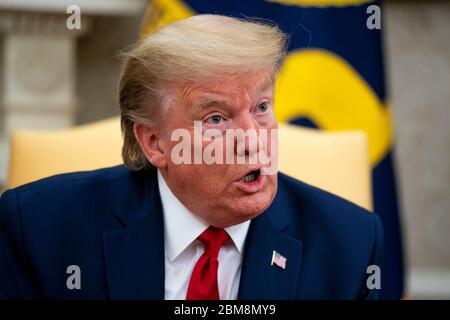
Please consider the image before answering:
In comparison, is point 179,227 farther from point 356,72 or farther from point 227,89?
point 356,72

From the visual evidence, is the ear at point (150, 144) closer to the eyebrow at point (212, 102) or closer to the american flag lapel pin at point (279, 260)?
Answer: the eyebrow at point (212, 102)

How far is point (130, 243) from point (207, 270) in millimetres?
123

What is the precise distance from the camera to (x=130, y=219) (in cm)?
121

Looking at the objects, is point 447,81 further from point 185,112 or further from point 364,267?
point 185,112

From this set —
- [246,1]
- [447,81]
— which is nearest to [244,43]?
[246,1]

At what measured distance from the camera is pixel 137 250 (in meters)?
1.18

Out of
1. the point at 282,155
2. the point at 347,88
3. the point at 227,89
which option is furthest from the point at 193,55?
the point at 347,88

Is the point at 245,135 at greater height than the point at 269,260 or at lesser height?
greater

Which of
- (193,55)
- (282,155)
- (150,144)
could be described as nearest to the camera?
(193,55)

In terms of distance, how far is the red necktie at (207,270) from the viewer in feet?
3.82

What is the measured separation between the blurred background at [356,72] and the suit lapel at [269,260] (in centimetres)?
39

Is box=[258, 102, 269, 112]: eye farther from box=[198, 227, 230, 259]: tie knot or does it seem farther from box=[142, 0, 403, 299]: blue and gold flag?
box=[142, 0, 403, 299]: blue and gold flag

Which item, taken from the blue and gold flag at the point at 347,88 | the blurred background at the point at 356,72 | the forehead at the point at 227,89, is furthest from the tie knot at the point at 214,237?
the blue and gold flag at the point at 347,88
